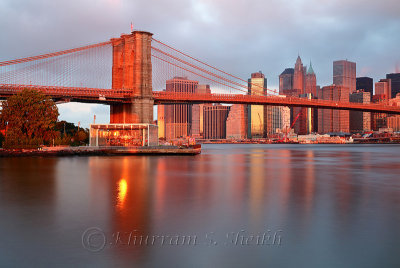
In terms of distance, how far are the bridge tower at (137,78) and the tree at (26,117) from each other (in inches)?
521

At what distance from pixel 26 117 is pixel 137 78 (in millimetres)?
18776

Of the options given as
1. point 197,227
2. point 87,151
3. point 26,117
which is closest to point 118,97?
point 87,151

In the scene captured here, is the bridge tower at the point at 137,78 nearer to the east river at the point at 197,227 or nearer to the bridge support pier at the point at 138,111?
the bridge support pier at the point at 138,111

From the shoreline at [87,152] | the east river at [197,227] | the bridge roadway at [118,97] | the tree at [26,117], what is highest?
the bridge roadway at [118,97]

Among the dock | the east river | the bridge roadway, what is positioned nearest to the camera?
the east river

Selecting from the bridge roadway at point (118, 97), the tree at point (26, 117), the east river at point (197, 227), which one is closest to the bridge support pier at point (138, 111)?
the bridge roadway at point (118, 97)

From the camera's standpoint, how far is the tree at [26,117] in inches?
2035

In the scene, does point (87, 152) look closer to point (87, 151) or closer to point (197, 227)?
point (87, 151)

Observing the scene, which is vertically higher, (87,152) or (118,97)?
(118,97)

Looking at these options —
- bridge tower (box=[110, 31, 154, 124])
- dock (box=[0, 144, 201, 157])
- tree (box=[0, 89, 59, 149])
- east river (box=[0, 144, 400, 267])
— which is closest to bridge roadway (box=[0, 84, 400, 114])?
bridge tower (box=[110, 31, 154, 124])

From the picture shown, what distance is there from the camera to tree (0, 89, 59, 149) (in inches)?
2035

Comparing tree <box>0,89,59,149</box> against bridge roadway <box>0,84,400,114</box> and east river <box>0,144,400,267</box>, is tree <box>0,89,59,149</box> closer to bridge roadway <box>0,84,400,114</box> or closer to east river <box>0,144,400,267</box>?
bridge roadway <box>0,84,400,114</box>

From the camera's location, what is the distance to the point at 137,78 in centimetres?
6303

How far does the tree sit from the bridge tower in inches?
521
